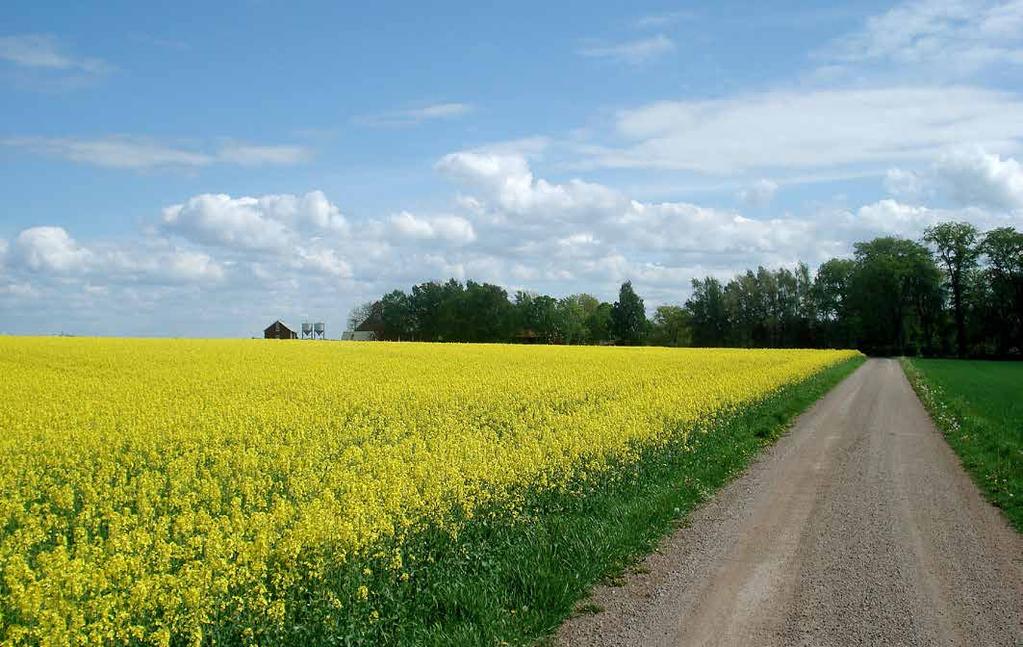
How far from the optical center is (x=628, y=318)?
394ft

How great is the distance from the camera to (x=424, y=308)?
415 feet

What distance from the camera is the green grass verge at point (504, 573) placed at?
6.25 m

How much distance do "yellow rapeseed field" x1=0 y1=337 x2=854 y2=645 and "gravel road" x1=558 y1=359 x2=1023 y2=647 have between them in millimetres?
2064

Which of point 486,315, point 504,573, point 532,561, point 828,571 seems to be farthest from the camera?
point 486,315

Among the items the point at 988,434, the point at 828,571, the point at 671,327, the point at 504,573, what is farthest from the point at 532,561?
the point at 671,327

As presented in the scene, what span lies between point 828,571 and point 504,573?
315 cm

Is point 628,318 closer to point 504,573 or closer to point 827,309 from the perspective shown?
point 827,309

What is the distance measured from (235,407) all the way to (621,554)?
36.3ft

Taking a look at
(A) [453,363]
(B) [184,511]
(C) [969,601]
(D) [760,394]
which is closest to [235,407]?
(B) [184,511]

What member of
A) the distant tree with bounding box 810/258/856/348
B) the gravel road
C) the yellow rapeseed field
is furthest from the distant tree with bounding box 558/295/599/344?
the gravel road

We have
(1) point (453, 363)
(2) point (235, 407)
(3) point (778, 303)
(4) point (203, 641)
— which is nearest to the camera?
(4) point (203, 641)

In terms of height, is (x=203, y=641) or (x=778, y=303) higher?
(x=778, y=303)

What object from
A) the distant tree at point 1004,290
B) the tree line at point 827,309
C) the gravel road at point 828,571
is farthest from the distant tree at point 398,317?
the gravel road at point 828,571

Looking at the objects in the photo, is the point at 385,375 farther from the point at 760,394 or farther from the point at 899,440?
the point at 899,440
